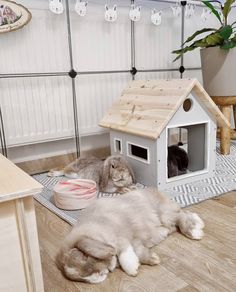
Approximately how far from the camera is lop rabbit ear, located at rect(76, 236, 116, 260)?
0.76 meters

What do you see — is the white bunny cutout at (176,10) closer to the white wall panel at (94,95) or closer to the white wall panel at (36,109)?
the white wall panel at (94,95)

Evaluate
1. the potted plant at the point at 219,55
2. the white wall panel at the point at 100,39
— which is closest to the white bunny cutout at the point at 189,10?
the potted plant at the point at 219,55

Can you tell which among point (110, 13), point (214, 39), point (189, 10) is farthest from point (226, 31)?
point (110, 13)

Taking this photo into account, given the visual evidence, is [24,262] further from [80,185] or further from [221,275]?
[80,185]

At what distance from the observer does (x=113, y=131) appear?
168 cm

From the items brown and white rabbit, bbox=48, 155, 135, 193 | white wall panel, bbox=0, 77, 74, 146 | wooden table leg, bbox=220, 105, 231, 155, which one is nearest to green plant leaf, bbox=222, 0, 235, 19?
wooden table leg, bbox=220, 105, 231, 155

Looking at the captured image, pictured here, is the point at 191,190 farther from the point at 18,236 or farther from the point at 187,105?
the point at 18,236

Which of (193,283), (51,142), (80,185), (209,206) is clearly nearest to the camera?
(193,283)

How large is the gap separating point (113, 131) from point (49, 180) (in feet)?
1.46

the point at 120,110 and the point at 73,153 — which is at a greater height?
the point at 120,110

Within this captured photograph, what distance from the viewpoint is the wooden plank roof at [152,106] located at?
1365mm

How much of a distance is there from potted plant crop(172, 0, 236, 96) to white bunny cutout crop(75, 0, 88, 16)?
0.68 meters

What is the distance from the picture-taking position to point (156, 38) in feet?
7.13

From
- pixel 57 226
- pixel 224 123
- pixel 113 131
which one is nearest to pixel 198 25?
pixel 224 123
